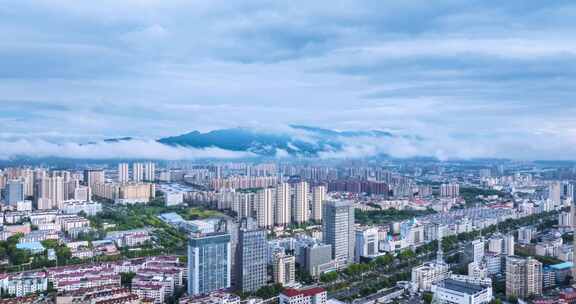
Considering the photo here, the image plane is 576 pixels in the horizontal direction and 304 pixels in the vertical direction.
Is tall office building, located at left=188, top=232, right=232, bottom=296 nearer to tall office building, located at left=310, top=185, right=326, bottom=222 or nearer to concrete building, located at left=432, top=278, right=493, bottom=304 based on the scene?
concrete building, located at left=432, top=278, right=493, bottom=304

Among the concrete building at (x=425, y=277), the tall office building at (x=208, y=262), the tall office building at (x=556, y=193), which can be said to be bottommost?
the concrete building at (x=425, y=277)

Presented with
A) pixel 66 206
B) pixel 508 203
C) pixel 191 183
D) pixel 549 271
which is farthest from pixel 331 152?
pixel 549 271

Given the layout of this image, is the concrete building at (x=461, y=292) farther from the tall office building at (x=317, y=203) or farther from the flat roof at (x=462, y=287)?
the tall office building at (x=317, y=203)

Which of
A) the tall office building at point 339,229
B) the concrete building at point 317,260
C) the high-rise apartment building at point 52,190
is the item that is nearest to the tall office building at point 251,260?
the concrete building at point 317,260

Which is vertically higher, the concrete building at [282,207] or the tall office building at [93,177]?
the tall office building at [93,177]

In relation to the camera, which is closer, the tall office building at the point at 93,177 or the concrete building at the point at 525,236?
the concrete building at the point at 525,236

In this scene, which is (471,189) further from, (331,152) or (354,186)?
(331,152)

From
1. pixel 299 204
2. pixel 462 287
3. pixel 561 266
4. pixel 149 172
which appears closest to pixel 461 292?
pixel 462 287
